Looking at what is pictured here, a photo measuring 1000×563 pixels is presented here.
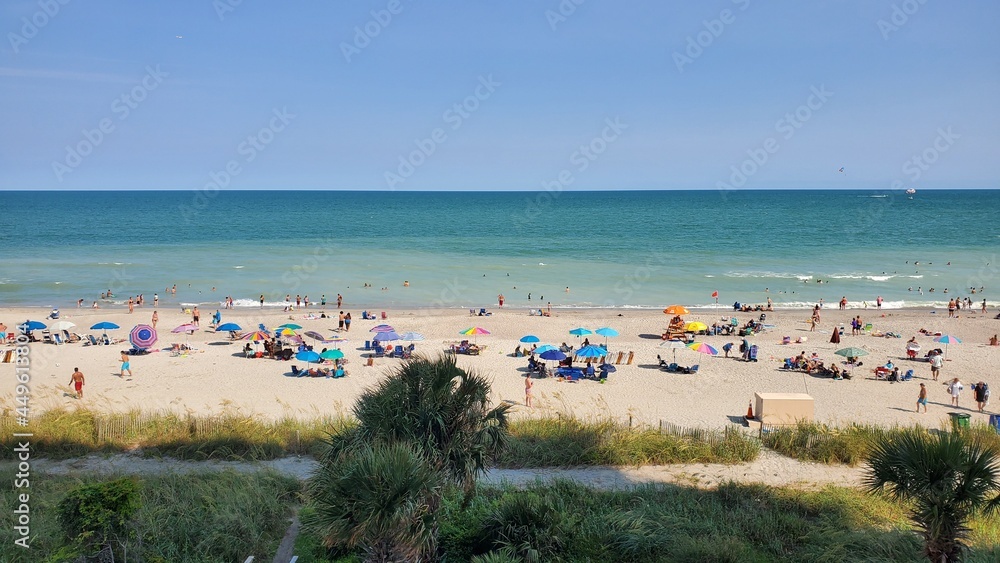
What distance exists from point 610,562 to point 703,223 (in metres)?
93.3

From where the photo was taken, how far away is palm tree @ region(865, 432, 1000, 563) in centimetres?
701

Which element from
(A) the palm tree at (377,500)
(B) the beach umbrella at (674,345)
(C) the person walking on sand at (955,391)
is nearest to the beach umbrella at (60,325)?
(B) the beach umbrella at (674,345)

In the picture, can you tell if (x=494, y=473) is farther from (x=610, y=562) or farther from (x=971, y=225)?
(x=971, y=225)

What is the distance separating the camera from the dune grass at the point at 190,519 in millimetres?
9062

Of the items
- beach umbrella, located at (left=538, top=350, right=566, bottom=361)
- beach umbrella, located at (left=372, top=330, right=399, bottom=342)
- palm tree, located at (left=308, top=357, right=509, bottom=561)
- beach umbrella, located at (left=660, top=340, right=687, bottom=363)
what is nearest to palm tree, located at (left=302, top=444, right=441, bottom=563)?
palm tree, located at (left=308, top=357, right=509, bottom=561)

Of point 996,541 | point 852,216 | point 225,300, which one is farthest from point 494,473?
point 852,216

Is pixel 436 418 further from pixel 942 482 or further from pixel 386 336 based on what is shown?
pixel 386 336

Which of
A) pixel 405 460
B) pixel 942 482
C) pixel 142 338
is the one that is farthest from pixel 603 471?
pixel 142 338

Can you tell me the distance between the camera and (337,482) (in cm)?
703

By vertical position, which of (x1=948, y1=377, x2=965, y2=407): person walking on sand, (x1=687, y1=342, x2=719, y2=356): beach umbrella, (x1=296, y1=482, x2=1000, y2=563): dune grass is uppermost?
(x1=687, y1=342, x2=719, y2=356): beach umbrella

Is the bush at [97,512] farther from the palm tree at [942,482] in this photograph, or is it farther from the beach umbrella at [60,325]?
the beach umbrella at [60,325]

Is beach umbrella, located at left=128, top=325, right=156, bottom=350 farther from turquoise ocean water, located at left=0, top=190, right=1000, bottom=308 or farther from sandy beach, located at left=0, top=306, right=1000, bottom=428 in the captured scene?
turquoise ocean water, located at left=0, top=190, right=1000, bottom=308

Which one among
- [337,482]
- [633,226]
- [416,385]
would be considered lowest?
[337,482]

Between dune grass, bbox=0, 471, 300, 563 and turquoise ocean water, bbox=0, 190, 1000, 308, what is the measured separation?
2655 centimetres
